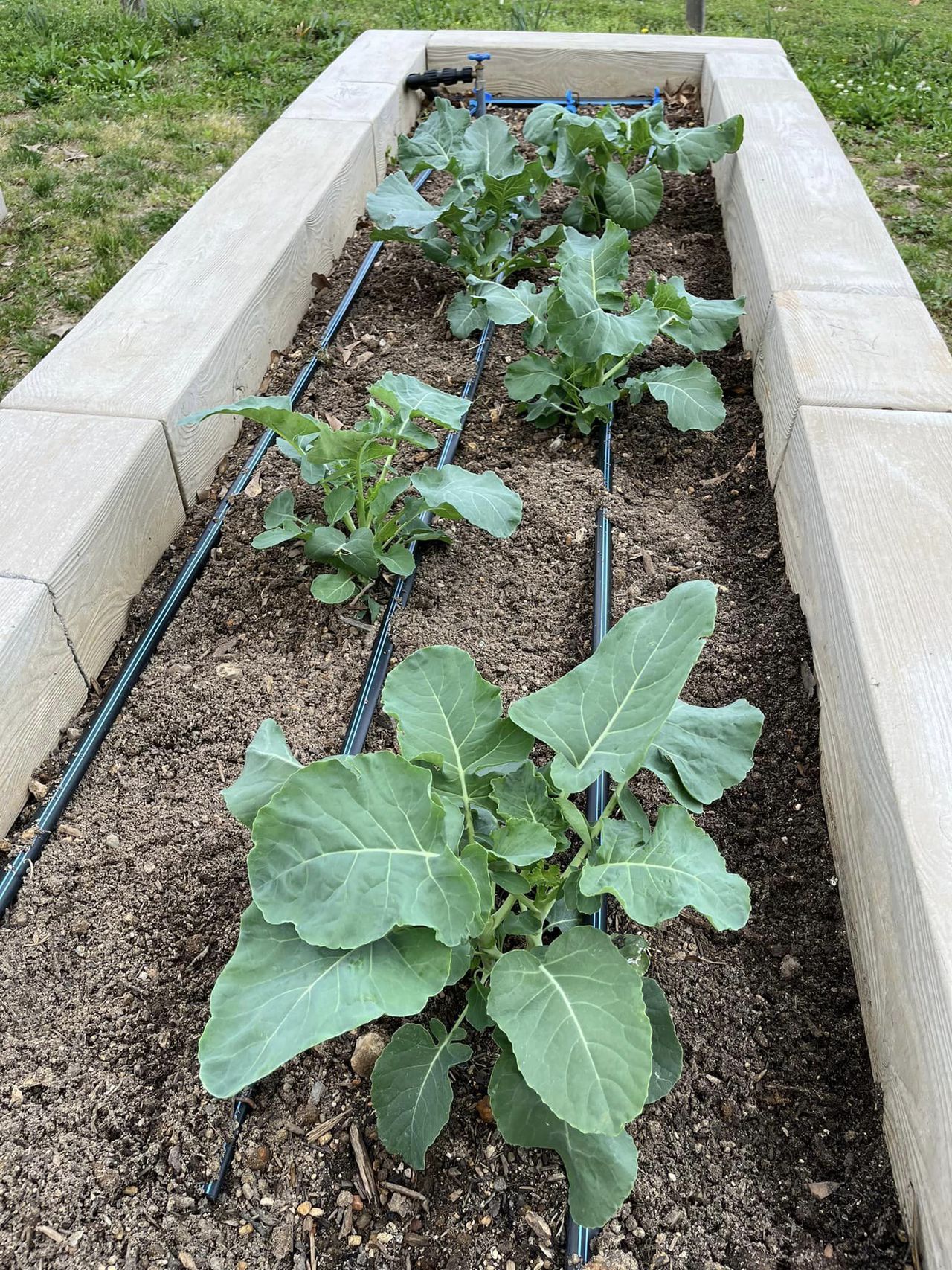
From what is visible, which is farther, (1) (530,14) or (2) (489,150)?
(1) (530,14)

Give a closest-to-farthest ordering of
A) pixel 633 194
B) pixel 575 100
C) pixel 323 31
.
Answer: pixel 633 194 → pixel 575 100 → pixel 323 31

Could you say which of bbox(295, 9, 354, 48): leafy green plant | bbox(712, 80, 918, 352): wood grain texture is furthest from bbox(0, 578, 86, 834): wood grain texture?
bbox(295, 9, 354, 48): leafy green plant

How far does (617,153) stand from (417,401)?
179cm

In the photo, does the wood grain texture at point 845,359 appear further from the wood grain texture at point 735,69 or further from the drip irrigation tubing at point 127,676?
the wood grain texture at point 735,69

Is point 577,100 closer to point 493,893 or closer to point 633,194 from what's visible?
point 633,194

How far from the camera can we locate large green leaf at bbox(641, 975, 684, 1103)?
4.32 ft

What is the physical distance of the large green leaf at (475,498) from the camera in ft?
6.37

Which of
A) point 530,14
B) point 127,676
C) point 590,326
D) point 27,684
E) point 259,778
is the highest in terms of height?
point 530,14

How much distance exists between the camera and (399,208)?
2.86m

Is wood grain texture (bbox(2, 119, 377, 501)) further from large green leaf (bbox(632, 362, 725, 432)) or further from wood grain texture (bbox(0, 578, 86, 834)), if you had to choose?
large green leaf (bbox(632, 362, 725, 432))

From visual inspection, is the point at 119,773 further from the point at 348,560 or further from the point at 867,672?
the point at 867,672

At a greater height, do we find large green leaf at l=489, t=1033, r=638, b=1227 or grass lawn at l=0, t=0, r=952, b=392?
grass lawn at l=0, t=0, r=952, b=392

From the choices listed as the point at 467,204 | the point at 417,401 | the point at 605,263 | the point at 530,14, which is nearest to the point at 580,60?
the point at 467,204

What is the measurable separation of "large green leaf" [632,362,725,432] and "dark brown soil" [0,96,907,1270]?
190 mm
